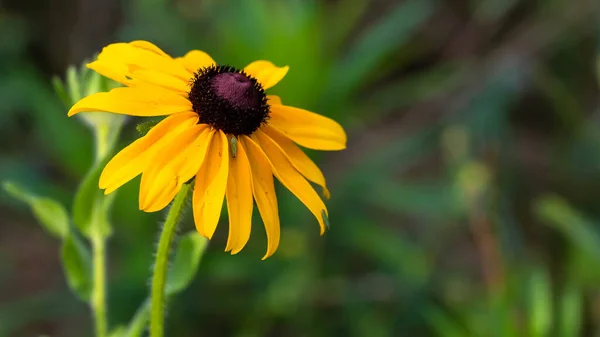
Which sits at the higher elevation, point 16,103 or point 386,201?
point 16,103

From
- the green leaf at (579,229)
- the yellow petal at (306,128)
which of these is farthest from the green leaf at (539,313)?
the yellow petal at (306,128)

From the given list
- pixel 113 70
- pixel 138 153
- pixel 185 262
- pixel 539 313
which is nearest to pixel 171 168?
pixel 138 153

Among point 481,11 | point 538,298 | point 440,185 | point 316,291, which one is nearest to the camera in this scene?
point 538,298

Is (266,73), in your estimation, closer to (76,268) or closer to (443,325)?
(76,268)

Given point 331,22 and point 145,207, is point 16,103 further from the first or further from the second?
point 145,207

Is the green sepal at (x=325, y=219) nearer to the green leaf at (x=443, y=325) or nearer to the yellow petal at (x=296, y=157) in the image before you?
the yellow petal at (x=296, y=157)

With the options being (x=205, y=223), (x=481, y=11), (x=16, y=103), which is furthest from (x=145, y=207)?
(x=481, y=11)

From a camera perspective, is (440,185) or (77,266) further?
(440,185)
